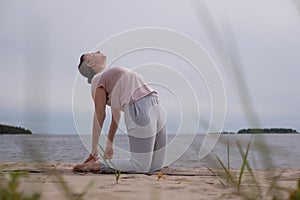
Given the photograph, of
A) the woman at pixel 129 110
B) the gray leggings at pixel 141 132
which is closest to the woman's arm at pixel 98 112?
the woman at pixel 129 110

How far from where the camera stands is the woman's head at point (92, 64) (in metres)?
4.12

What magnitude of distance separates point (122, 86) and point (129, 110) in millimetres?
203

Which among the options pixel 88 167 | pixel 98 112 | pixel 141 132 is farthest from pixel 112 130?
pixel 88 167

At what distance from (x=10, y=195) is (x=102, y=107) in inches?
119

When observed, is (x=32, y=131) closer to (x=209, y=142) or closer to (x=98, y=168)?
(x=209, y=142)

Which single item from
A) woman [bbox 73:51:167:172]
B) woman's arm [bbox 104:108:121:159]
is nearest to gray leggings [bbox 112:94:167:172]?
woman [bbox 73:51:167:172]

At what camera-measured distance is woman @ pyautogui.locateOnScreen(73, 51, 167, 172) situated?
3.90 m

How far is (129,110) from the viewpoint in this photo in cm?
394

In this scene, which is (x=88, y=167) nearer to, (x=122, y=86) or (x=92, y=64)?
(x=122, y=86)

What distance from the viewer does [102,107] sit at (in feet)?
13.2

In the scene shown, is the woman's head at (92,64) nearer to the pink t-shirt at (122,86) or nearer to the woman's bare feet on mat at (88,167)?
the pink t-shirt at (122,86)

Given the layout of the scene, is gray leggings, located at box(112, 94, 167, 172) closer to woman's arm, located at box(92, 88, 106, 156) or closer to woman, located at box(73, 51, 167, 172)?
woman, located at box(73, 51, 167, 172)

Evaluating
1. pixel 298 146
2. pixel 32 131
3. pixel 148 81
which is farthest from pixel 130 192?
pixel 298 146

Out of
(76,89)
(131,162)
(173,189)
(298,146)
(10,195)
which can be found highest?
(10,195)
